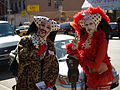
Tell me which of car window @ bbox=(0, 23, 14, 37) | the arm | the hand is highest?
the arm

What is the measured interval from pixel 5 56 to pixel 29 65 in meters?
6.03

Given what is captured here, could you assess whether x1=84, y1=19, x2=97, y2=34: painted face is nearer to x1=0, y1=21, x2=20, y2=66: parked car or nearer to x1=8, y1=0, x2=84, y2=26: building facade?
x1=0, y1=21, x2=20, y2=66: parked car

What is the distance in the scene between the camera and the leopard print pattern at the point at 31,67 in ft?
10.1

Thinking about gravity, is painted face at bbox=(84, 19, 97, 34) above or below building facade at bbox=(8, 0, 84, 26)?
above

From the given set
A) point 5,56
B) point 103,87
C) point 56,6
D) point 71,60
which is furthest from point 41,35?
point 56,6

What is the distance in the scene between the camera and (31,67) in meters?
3.08

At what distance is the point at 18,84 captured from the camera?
3.17 metres

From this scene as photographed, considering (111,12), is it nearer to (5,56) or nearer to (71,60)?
(5,56)

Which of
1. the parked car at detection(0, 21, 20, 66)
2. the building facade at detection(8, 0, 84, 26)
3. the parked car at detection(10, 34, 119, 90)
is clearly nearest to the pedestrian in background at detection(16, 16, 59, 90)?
the parked car at detection(10, 34, 119, 90)

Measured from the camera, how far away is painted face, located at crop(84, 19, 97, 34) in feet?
11.4

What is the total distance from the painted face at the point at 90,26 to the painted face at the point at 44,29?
0.59 metres

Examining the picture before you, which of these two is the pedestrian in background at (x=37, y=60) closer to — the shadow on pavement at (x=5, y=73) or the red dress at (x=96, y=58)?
the red dress at (x=96, y=58)

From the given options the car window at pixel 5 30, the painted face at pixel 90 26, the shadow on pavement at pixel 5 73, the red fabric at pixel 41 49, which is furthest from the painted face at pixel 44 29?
the car window at pixel 5 30

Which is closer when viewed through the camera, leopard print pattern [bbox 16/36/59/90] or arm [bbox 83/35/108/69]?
leopard print pattern [bbox 16/36/59/90]
